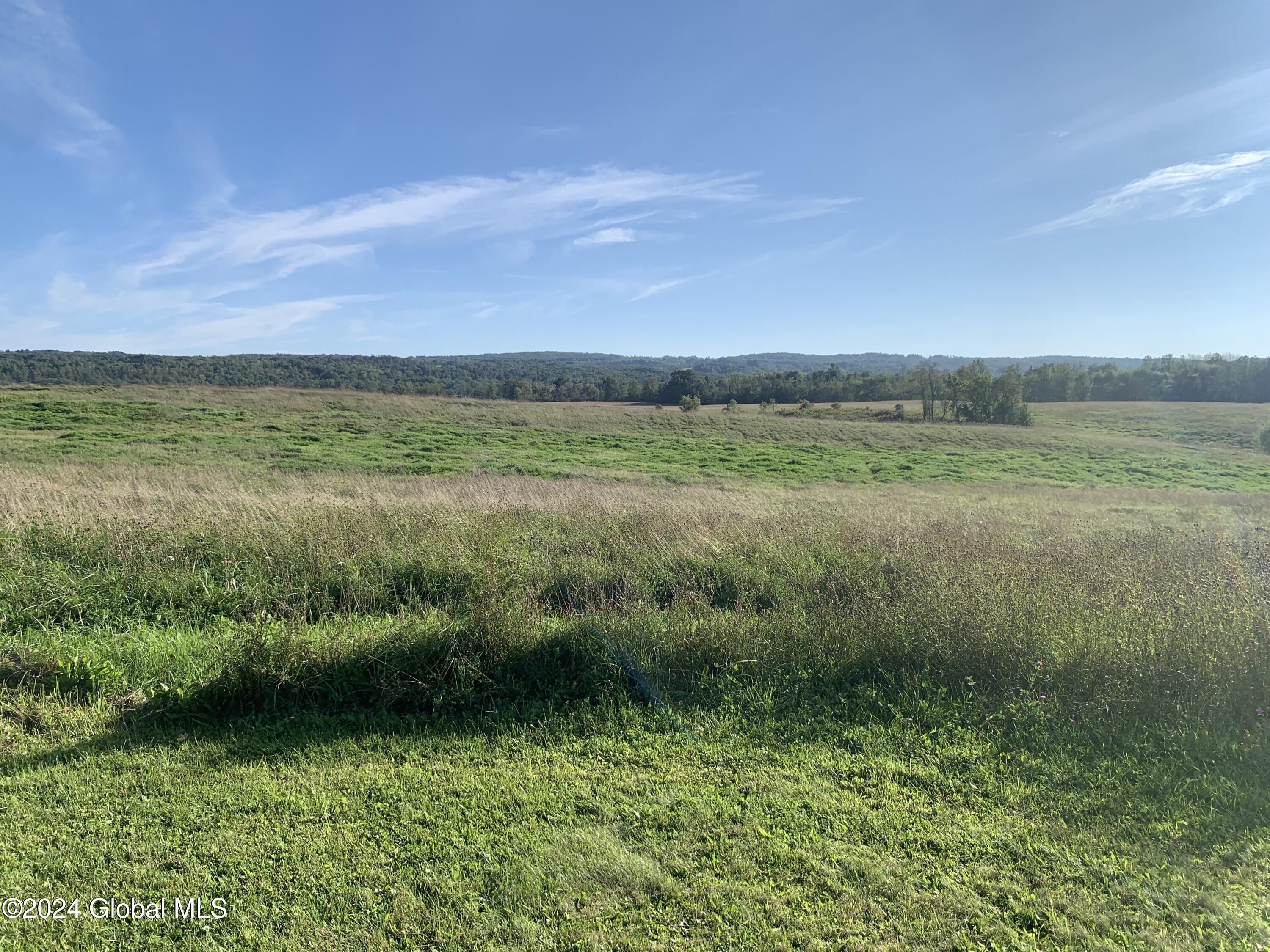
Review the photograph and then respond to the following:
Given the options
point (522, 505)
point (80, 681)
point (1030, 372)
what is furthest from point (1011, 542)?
point (1030, 372)

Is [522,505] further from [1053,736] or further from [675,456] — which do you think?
[675,456]

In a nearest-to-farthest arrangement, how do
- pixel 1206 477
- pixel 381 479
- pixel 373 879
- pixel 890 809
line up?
1. pixel 373 879
2. pixel 890 809
3. pixel 381 479
4. pixel 1206 477

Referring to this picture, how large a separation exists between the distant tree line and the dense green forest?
0.62 feet

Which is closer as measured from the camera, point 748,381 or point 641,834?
point 641,834

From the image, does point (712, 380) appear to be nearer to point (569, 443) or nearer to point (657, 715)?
point (569, 443)

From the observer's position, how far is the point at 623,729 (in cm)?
435

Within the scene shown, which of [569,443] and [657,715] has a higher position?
[569,443]

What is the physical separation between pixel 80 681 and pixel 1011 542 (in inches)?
387

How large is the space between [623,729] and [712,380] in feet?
338

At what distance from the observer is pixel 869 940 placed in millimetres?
2662

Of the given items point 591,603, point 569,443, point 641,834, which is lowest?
point 641,834

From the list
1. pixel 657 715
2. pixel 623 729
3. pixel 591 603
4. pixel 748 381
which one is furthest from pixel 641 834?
pixel 748 381

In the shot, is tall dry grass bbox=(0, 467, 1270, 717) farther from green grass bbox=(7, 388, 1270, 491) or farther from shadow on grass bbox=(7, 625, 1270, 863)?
green grass bbox=(7, 388, 1270, 491)

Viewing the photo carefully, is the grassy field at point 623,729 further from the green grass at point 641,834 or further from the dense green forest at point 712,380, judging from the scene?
the dense green forest at point 712,380
